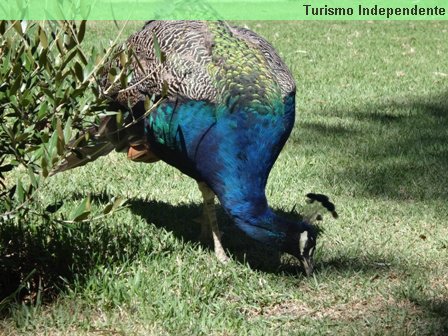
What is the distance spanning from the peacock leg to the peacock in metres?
0.44

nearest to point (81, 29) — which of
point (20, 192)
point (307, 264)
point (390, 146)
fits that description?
point (20, 192)

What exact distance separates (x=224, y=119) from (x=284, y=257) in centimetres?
97

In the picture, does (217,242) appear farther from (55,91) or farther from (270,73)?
(55,91)

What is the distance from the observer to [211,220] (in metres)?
4.59

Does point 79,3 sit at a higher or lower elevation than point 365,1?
higher

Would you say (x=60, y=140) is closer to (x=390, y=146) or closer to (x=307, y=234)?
(x=307, y=234)

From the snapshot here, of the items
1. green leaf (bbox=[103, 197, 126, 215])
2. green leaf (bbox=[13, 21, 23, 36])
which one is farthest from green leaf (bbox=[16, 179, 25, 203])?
green leaf (bbox=[13, 21, 23, 36])

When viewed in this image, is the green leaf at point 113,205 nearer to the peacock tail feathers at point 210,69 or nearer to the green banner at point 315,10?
the peacock tail feathers at point 210,69

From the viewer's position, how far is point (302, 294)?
4.06 metres

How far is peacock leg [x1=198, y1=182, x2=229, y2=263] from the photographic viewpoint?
4438 mm

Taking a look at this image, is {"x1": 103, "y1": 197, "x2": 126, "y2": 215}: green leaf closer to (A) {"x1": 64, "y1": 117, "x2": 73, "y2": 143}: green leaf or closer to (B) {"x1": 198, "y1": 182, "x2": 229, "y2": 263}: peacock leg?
(A) {"x1": 64, "y1": 117, "x2": 73, "y2": 143}: green leaf

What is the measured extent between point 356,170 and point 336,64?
3.74 metres

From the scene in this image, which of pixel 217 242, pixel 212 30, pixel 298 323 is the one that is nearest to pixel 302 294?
pixel 298 323

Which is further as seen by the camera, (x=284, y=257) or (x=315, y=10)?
(x=315, y=10)
